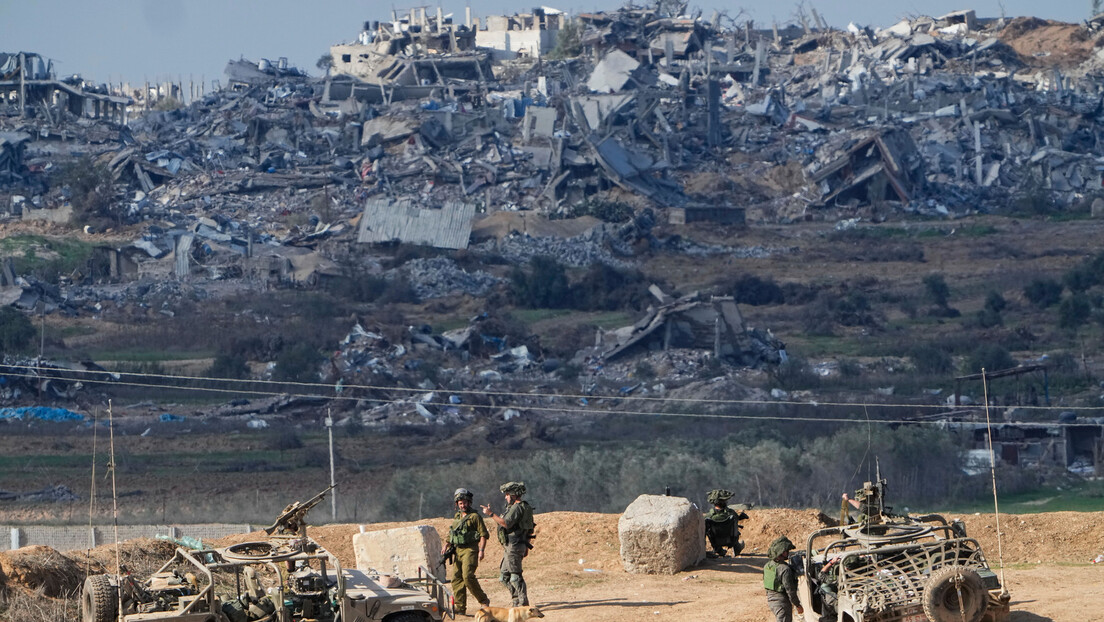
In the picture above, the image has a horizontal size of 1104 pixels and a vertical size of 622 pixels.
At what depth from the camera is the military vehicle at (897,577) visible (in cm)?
809

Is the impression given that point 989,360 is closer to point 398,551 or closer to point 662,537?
point 662,537

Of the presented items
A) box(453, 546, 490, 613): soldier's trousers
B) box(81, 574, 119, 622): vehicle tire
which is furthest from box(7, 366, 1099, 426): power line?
box(81, 574, 119, 622): vehicle tire

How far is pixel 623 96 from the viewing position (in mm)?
55750

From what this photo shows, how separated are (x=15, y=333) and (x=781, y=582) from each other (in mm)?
25070

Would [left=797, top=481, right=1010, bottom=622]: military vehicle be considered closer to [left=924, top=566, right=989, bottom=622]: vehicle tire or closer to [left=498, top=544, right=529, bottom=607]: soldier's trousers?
[left=924, top=566, right=989, bottom=622]: vehicle tire

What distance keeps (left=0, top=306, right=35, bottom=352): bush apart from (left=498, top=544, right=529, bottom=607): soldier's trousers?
22.5 meters

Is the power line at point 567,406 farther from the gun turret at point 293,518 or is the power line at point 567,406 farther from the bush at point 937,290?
the gun turret at point 293,518

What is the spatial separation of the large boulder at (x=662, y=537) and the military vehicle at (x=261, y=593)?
334 centimetres

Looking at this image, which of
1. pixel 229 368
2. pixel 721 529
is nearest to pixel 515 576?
pixel 721 529

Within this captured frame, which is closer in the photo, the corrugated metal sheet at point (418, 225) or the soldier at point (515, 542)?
the soldier at point (515, 542)

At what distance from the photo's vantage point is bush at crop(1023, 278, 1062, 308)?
35.0 m

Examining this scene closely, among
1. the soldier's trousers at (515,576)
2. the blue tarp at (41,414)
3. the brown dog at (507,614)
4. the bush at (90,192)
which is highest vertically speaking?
the bush at (90,192)

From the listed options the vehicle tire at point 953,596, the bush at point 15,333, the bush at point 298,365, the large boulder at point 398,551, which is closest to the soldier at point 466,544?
the large boulder at point 398,551

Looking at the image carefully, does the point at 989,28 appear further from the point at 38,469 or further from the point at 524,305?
the point at 38,469
